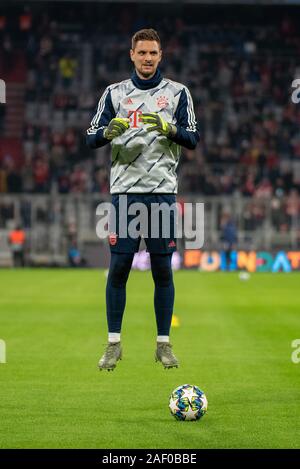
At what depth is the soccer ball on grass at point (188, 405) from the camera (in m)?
7.47

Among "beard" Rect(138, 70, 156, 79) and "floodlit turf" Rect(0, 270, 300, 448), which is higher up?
"beard" Rect(138, 70, 156, 79)

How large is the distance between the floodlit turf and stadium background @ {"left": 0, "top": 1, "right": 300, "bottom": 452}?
0.08ft

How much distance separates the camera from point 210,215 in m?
33.2

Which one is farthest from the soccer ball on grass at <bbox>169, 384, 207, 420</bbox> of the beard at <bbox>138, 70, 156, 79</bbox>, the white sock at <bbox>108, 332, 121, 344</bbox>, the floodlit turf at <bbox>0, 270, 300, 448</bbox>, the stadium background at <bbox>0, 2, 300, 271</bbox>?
the stadium background at <bbox>0, 2, 300, 271</bbox>

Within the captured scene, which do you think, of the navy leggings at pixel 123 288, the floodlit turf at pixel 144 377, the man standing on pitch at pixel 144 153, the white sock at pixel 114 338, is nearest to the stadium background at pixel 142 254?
the floodlit turf at pixel 144 377

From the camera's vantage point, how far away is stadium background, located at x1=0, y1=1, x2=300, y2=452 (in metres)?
7.82

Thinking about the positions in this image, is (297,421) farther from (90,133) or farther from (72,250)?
(72,250)

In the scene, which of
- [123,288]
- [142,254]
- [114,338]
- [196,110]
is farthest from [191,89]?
[114,338]

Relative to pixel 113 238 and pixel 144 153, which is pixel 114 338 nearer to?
pixel 113 238

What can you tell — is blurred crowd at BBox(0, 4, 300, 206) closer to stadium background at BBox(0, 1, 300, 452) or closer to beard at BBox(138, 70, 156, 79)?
stadium background at BBox(0, 1, 300, 452)

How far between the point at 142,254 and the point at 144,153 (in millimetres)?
23592

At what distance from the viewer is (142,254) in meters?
32.4
